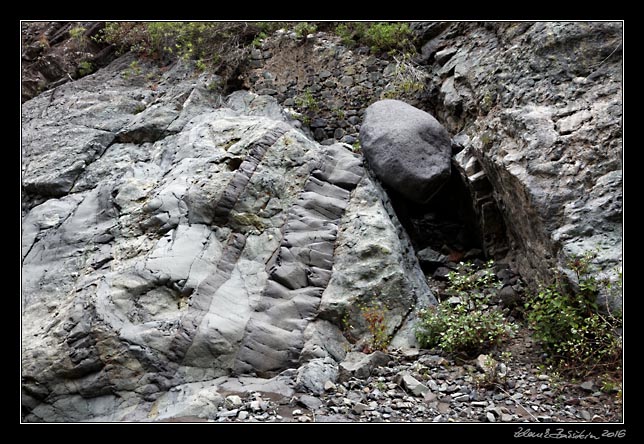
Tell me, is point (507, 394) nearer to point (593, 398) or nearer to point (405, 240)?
point (593, 398)

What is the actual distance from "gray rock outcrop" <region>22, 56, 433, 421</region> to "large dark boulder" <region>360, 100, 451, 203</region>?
30 centimetres

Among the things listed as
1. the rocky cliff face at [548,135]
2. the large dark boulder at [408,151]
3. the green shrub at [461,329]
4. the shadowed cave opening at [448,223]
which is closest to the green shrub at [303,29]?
the large dark boulder at [408,151]

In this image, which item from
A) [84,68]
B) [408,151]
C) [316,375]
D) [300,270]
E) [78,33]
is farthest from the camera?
[78,33]

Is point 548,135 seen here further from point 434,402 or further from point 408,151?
point 434,402

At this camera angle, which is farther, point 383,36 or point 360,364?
point 383,36

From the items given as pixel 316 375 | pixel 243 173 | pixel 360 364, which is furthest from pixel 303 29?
pixel 316 375

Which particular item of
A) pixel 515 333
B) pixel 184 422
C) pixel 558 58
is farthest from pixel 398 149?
pixel 184 422

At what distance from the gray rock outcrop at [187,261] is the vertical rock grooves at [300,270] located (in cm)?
2

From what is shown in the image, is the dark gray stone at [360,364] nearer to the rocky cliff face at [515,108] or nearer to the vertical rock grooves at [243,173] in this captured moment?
the rocky cliff face at [515,108]

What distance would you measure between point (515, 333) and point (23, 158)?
659 centimetres

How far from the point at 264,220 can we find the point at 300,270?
30.0 inches

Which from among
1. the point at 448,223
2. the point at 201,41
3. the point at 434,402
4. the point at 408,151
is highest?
the point at 201,41

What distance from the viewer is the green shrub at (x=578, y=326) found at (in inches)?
174

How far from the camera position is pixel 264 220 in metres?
5.85
